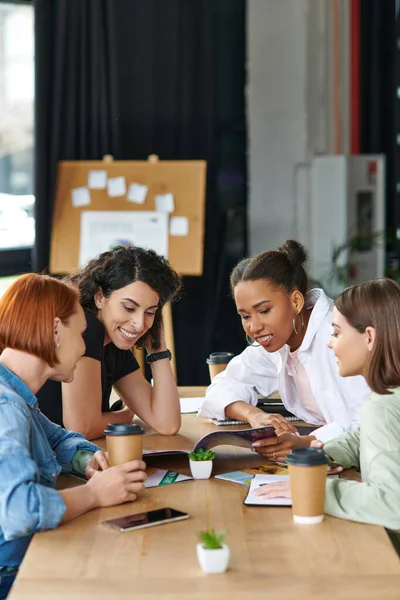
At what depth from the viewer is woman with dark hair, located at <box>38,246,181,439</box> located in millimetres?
2436

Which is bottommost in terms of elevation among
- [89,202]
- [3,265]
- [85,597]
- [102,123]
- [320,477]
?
[85,597]

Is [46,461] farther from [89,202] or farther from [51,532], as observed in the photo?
[89,202]

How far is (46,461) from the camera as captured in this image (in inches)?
72.4

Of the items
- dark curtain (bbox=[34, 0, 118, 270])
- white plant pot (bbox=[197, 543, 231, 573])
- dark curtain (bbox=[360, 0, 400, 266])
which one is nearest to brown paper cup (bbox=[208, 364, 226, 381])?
white plant pot (bbox=[197, 543, 231, 573])

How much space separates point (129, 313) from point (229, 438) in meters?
0.62

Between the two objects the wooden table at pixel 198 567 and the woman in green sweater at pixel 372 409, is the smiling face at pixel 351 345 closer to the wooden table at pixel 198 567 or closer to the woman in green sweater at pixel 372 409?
the woman in green sweater at pixel 372 409

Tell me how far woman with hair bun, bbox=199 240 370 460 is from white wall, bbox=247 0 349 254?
2.88 metres

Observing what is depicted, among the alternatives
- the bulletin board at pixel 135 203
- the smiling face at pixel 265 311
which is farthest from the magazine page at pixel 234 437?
the bulletin board at pixel 135 203

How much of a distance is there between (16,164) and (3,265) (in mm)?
599

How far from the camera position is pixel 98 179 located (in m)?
4.73

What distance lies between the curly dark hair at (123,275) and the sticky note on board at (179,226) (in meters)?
2.04

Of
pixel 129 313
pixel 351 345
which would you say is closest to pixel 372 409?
pixel 351 345

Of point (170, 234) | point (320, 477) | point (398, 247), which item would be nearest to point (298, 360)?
point (320, 477)

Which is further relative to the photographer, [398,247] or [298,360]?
[398,247]
